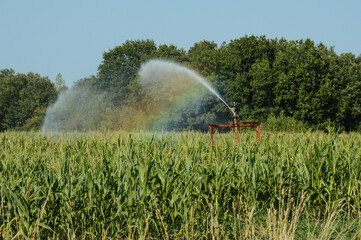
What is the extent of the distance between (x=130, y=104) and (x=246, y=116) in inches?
589

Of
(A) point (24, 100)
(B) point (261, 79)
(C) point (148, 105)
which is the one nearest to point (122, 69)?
(C) point (148, 105)

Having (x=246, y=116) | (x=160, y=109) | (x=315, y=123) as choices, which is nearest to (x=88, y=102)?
(x=160, y=109)

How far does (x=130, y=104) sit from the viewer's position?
169 feet

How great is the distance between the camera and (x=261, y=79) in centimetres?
4469

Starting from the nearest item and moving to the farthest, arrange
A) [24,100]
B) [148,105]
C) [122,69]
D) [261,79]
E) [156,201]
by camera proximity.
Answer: [156,201], [261,79], [148,105], [122,69], [24,100]

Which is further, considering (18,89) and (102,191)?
(18,89)

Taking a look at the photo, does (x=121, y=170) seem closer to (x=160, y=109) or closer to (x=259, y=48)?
→ (x=160, y=109)

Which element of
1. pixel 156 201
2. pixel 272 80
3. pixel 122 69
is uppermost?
pixel 122 69

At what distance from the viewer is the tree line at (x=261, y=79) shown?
1686 inches

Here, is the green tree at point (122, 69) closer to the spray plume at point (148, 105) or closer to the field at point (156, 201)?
the spray plume at point (148, 105)

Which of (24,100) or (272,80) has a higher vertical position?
(272,80)

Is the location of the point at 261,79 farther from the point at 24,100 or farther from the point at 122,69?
the point at 24,100

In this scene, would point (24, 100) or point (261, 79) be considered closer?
point (261, 79)

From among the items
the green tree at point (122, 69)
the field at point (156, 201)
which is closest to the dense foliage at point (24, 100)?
the green tree at point (122, 69)
